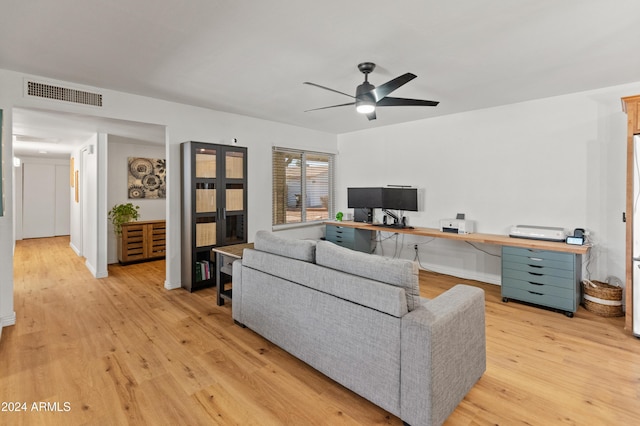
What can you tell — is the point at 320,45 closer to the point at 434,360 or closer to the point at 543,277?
the point at 434,360

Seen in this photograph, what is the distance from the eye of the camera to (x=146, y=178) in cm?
630

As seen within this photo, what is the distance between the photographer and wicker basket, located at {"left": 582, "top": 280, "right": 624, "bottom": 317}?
3.25 metres

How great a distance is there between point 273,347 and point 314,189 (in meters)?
3.85

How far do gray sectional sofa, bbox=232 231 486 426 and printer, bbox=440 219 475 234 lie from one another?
7.67ft

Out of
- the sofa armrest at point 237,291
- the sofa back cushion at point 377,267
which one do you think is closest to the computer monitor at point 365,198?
the sofa armrest at point 237,291

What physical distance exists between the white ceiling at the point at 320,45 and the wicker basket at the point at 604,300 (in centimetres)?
217

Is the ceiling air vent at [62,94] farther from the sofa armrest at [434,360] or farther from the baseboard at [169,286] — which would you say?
the sofa armrest at [434,360]

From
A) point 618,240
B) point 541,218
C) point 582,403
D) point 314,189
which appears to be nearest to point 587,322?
point 618,240

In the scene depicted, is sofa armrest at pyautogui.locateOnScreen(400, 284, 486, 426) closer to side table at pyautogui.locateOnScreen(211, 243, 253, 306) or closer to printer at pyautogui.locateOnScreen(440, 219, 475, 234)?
side table at pyautogui.locateOnScreen(211, 243, 253, 306)

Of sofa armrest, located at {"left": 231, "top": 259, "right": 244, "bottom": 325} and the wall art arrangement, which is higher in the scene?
the wall art arrangement

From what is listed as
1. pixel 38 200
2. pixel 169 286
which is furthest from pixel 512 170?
pixel 38 200

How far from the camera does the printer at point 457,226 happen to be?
4301 millimetres

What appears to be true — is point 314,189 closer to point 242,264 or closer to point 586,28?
point 242,264

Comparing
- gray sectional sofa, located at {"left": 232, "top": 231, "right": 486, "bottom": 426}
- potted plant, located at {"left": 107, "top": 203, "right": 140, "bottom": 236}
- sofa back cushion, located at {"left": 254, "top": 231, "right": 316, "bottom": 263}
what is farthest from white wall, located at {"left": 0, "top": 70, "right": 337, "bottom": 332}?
gray sectional sofa, located at {"left": 232, "top": 231, "right": 486, "bottom": 426}
